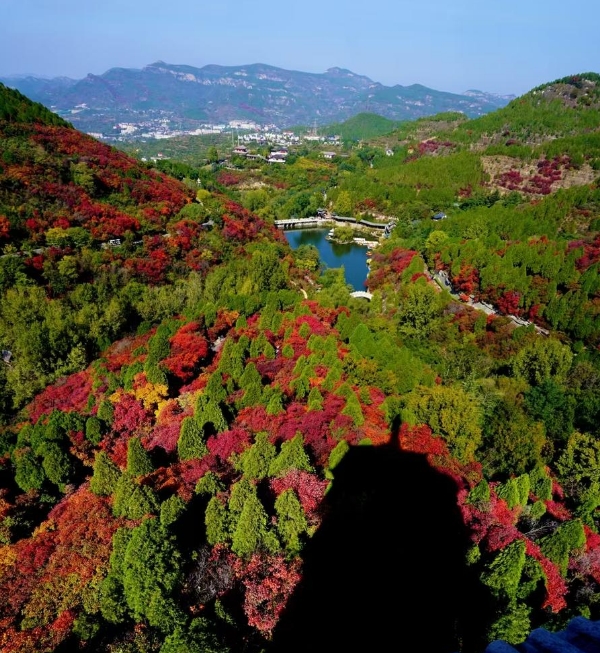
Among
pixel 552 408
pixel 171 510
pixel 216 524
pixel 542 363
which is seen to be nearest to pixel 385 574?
pixel 216 524

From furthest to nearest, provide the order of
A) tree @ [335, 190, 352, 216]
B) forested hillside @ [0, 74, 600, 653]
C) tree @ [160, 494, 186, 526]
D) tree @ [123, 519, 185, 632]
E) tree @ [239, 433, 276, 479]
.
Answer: tree @ [335, 190, 352, 216], tree @ [239, 433, 276, 479], tree @ [160, 494, 186, 526], forested hillside @ [0, 74, 600, 653], tree @ [123, 519, 185, 632]

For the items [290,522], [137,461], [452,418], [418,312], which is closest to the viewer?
[290,522]

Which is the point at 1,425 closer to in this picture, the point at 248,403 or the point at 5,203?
the point at 248,403

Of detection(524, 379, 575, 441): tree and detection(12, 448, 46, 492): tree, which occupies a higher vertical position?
detection(524, 379, 575, 441): tree

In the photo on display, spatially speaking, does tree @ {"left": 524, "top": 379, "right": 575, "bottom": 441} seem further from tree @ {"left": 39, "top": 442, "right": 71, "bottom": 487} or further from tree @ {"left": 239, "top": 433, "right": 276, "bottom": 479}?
tree @ {"left": 39, "top": 442, "right": 71, "bottom": 487}

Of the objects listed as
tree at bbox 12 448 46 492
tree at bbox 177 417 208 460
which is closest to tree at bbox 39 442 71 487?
tree at bbox 12 448 46 492

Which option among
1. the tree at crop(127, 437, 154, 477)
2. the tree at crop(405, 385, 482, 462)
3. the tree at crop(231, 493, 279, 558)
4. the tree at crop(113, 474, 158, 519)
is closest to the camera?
the tree at crop(231, 493, 279, 558)

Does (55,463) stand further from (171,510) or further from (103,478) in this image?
(171,510)
